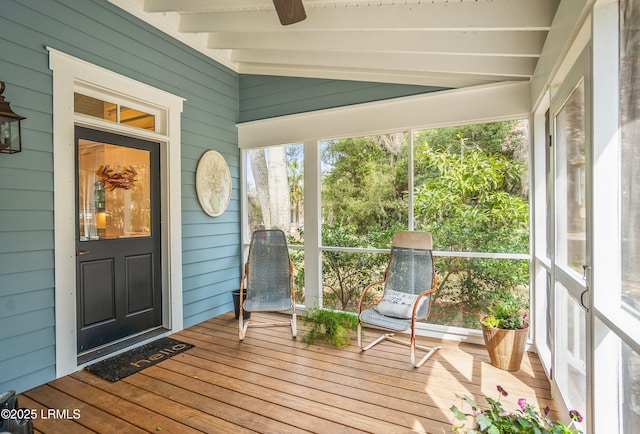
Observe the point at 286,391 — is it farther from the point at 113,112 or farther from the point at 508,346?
the point at 113,112

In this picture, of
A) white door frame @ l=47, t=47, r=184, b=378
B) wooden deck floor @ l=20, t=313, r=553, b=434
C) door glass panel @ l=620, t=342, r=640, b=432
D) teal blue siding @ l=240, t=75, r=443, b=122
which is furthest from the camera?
teal blue siding @ l=240, t=75, r=443, b=122

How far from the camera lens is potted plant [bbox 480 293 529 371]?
272 cm

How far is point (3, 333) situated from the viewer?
93.0 inches

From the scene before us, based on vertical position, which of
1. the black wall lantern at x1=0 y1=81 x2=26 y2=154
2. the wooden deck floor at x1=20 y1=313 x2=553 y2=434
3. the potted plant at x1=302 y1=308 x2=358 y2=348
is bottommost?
the wooden deck floor at x1=20 y1=313 x2=553 y2=434

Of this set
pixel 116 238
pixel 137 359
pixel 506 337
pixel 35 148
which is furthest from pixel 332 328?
pixel 35 148

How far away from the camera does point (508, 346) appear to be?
108 inches

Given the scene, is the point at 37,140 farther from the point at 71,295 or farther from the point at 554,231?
the point at 554,231

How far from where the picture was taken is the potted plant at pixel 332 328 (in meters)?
3.37

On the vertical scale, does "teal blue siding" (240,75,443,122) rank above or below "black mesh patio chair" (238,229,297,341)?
above

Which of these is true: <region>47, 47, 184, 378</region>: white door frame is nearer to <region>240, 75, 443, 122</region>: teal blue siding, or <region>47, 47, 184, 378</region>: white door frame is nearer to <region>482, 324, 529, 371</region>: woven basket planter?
<region>240, 75, 443, 122</region>: teal blue siding

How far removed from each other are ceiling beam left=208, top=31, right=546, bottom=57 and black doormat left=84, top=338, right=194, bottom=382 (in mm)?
3263

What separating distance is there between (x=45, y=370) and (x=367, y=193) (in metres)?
3.38

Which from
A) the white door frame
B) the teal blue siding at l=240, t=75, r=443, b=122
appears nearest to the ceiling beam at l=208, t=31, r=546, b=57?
the teal blue siding at l=240, t=75, r=443, b=122

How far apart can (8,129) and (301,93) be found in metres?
2.86
